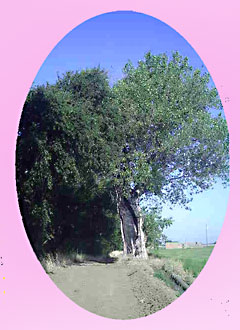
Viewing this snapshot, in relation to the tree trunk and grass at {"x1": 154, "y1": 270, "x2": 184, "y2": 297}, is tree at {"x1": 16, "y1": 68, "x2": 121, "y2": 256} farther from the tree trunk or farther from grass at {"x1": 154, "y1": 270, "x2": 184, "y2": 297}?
grass at {"x1": 154, "y1": 270, "x2": 184, "y2": 297}

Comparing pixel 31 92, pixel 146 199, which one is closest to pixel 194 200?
pixel 146 199

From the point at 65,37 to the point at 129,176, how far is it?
162cm

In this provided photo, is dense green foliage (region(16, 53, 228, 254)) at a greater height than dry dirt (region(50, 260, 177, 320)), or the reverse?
dense green foliage (region(16, 53, 228, 254))

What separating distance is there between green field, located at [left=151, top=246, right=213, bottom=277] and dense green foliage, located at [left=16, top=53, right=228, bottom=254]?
27 cm

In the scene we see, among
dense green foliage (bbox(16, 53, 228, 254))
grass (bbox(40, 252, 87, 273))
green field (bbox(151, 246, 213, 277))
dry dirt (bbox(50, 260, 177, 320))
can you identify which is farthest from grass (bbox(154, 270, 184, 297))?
grass (bbox(40, 252, 87, 273))

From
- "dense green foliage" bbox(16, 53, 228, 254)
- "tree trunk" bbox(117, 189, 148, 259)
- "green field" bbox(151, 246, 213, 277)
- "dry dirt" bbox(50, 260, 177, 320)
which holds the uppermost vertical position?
"dense green foliage" bbox(16, 53, 228, 254)

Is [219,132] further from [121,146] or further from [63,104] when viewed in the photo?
[63,104]

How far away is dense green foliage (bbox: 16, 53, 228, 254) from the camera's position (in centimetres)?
440

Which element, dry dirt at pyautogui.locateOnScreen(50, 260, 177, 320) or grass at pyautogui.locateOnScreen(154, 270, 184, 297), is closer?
dry dirt at pyautogui.locateOnScreen(50, 260, 177, 320)

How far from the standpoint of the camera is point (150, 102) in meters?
4.52

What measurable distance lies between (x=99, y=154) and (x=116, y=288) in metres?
1.40

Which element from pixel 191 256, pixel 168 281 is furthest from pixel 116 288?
pixel 191 256

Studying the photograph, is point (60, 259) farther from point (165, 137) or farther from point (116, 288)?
point (165, 137)

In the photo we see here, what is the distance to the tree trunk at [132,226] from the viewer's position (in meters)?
4.42
